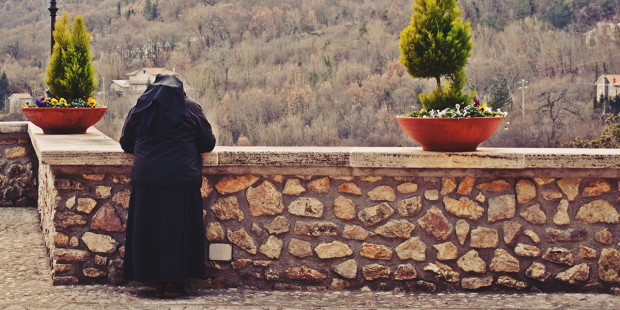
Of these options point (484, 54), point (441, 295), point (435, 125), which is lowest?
point (441, 295)

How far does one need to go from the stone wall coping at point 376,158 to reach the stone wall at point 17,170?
374cm

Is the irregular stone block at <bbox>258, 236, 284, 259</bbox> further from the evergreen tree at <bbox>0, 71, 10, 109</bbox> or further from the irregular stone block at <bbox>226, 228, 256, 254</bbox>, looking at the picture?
the evergreen tree at <bbox>0, 71, 10, 109</bbox>

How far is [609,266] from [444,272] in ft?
3.10

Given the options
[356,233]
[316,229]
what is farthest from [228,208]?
[356,233]

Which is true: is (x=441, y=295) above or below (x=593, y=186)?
below

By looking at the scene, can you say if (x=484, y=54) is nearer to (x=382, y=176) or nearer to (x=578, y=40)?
(x=578, y=40)

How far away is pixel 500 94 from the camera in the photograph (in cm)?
6950

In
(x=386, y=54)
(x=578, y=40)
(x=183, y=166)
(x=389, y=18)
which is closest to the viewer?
(x=183, y=166)

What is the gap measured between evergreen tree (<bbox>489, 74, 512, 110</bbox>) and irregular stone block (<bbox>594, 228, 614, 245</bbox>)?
63857 millimetres

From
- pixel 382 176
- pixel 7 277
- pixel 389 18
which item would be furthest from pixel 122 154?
pixel 389 18

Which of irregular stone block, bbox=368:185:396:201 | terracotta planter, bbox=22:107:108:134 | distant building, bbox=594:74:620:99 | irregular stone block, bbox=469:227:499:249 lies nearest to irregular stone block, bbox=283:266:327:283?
irregular stone block, bbox=368:185:396:201

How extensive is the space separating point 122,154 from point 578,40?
8742 centimetres

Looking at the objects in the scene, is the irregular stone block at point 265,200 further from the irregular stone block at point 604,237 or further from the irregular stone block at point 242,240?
the irregular stone block at point 604,237

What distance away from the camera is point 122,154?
4.22 metres
